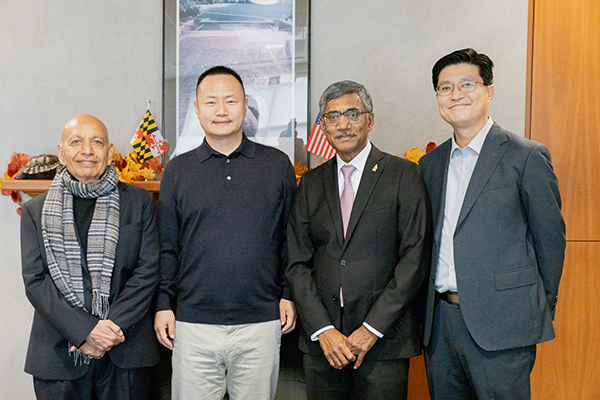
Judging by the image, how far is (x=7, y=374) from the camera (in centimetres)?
296

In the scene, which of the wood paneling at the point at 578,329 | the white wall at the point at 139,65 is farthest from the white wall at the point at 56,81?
the wood paneling at the point at 578,329

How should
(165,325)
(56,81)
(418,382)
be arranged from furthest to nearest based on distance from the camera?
(56,81) → (418,382) → (165,325)

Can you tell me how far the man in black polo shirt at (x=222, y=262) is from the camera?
2.00 meters

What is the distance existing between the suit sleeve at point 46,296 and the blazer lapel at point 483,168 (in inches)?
62.5

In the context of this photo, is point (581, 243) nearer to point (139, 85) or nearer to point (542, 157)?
point (542, 157)

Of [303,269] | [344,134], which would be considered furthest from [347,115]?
[303,269]

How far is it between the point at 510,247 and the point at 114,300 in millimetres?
1669

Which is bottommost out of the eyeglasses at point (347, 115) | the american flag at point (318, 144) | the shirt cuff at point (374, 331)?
the shirt cuff at point (374, 331)

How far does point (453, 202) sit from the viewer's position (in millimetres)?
1858

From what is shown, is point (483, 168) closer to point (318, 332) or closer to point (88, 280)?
point (318, 332)

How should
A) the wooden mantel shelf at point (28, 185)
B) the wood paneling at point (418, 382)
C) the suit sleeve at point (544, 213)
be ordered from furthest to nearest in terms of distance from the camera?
the wood paneling at point (418, 382) → the wooden mantel shelf at point (28, 185) → the suit sleeve at point (544, 213)

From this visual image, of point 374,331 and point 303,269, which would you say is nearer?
point 374,331

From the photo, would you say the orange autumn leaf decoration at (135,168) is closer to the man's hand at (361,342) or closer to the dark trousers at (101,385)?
the dark trousers at (101,385)

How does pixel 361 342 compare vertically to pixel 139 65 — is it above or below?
below
